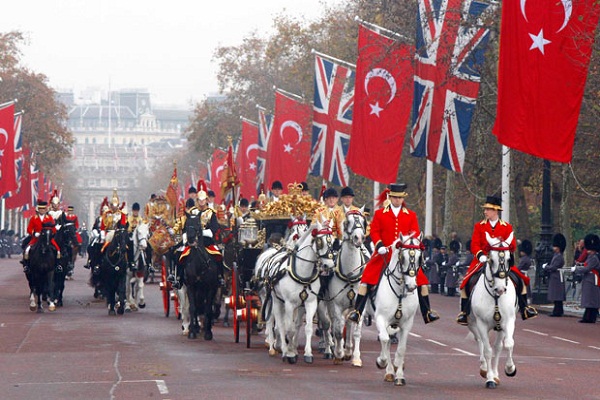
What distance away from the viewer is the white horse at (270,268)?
67.3 ft

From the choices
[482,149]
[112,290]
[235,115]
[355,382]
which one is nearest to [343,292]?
[355,382]

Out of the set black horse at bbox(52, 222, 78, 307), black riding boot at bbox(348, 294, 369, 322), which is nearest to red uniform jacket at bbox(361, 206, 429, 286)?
black riding boot at bbox(348, 294, 369, 322)

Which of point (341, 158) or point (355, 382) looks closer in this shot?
point (355, 382)

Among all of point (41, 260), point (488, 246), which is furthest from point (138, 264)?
point (488, 246)

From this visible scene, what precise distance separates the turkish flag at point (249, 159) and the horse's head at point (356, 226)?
44.2 m

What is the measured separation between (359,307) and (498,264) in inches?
78.3

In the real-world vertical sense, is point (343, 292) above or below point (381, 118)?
below

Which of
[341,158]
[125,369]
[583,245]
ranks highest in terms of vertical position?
[341,158]

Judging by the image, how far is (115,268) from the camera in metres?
29.8

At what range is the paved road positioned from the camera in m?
16.0

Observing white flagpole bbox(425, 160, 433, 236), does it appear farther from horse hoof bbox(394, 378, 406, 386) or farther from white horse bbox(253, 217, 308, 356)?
horse hoof bbox(394, 378, 406, 386)

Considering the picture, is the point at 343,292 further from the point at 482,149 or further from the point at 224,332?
the point at 482,149

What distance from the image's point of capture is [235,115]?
87562mm

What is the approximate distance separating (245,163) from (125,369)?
46.5 metres
